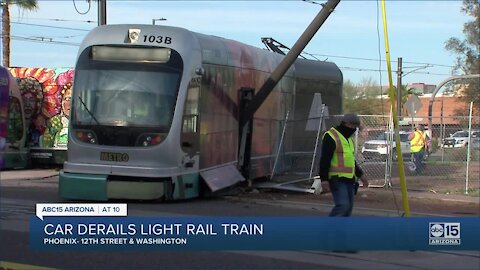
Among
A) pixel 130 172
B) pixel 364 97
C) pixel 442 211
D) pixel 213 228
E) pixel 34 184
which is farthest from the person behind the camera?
pixel 364 97

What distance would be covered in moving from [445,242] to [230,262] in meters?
2.52

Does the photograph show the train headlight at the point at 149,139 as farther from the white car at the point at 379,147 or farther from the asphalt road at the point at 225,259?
the white car at the point at 379,147

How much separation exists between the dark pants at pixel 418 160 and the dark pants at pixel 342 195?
1268cm

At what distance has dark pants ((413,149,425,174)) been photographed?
2030cm

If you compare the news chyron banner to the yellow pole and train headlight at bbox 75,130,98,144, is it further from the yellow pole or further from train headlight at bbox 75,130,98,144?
train headlight at bbox 75,130,98,144

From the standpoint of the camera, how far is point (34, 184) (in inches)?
670

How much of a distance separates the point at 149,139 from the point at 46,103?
1098 cm

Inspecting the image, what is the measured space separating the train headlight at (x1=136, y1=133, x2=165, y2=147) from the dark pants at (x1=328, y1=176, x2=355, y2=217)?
4647mm

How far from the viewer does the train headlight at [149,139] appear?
12.1 m

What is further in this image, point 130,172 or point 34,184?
point 34,184

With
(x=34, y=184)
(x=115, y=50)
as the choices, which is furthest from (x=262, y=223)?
(x=34, y=184)

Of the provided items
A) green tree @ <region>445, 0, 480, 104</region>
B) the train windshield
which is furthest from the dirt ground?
green tree @ <region>445, 0, 480, 104</region>

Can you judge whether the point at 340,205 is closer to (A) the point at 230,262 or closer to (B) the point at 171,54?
(A) the point at 230,262

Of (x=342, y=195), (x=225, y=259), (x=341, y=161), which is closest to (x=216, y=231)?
(x=225, y=259)
